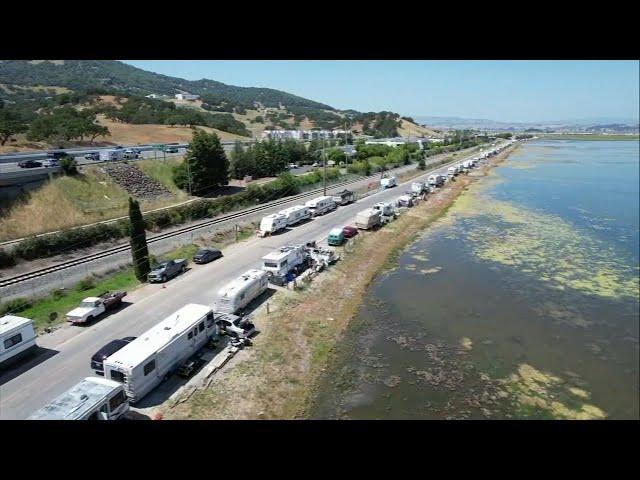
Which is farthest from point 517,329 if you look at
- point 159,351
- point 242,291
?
point 159,351

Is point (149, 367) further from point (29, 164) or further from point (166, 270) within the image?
point (29, 164)

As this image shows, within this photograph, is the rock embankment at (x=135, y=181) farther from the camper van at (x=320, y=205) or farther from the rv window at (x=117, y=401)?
the rv window at (x=117, y=401)

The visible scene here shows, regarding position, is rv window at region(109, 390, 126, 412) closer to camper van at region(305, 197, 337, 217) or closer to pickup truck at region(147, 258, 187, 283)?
pickup truck at region(147, 258, 187, 283)

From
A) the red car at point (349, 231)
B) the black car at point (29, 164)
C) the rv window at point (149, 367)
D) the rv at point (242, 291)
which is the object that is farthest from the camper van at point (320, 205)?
the rv window at point (149, 367)

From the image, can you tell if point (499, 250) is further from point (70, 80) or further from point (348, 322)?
point (70, 80)

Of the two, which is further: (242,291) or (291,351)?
(242,291)
